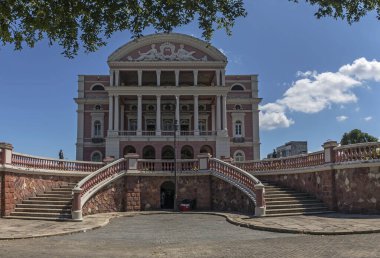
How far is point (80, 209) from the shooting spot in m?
17.9

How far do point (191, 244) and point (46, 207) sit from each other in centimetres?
1005

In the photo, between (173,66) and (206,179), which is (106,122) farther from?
(206,179)

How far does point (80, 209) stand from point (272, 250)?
1026 cm

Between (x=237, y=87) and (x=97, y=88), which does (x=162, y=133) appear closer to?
(x=97, y=88)

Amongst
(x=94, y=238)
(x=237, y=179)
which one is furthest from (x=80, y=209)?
(x=237, y=179)

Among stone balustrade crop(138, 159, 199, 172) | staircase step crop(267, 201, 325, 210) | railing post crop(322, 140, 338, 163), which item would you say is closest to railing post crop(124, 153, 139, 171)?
stone balustrade crop(138, 159, 199, 172)

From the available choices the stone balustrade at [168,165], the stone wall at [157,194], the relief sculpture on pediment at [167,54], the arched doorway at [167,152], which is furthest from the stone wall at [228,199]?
the relief sculpture on pediment at [167,54]

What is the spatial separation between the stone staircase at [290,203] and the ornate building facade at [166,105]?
22481 millimetres

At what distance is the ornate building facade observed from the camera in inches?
1714

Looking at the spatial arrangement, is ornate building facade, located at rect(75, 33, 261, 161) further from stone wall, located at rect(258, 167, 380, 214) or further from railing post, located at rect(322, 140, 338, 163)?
railing post, located at rect(322, 140, 338, 163)

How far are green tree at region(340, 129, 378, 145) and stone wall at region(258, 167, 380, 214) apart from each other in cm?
4445

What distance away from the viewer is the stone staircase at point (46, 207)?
18281 millimetres

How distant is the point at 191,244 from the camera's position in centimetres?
1149

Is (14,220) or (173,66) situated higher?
(173,66)
